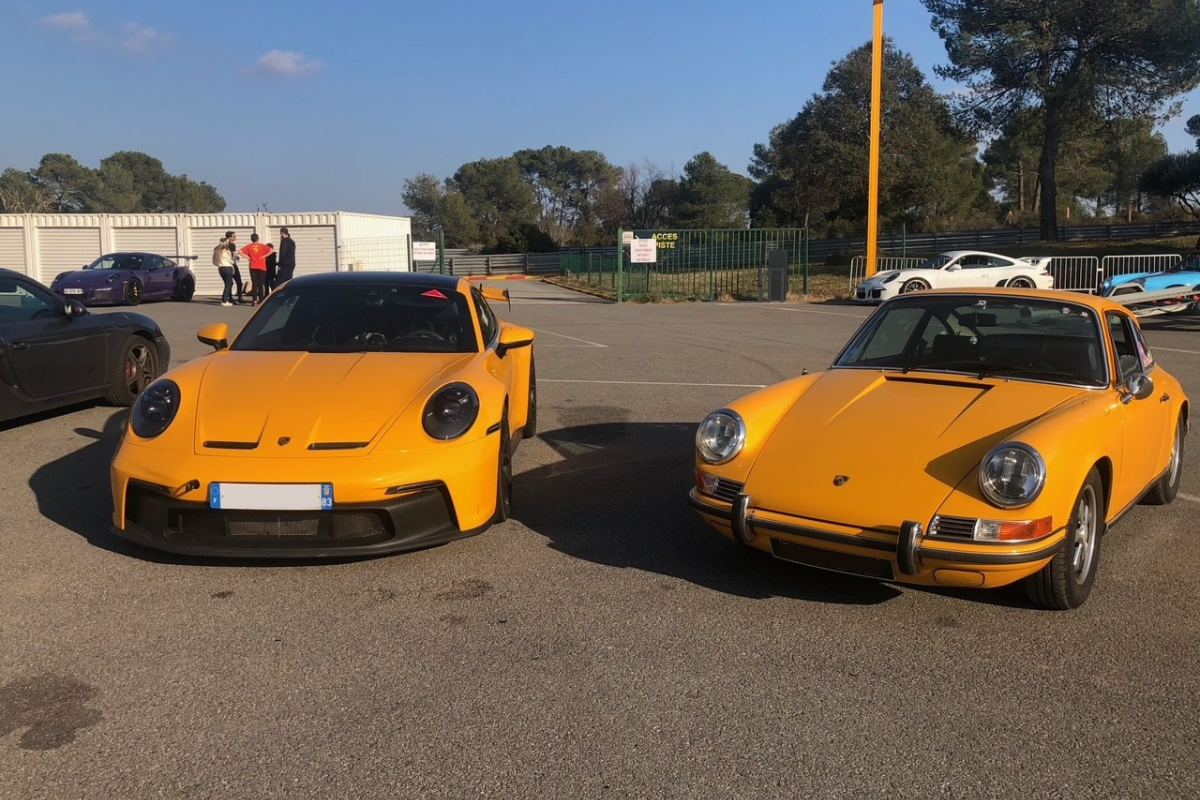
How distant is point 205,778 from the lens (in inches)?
105

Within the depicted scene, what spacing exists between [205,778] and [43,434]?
5.72 m

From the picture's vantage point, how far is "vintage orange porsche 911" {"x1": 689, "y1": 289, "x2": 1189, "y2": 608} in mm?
3660

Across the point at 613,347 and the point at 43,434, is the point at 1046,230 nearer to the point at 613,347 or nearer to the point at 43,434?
the point at 613,347

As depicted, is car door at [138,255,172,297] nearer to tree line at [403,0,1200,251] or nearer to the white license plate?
tree line at [403,0,1200,251]

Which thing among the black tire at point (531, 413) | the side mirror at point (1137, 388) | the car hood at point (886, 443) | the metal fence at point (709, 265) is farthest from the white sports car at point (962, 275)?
the car hood at point (886, 443)

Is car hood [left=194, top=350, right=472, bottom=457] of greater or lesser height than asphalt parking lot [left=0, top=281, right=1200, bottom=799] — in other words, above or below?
above

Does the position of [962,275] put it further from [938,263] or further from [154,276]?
[154,276]

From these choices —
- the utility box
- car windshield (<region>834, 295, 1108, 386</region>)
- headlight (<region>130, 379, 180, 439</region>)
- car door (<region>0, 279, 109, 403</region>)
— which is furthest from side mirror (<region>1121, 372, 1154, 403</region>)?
the utility box

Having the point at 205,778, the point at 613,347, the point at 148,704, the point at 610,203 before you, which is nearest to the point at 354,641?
the point at 148,704

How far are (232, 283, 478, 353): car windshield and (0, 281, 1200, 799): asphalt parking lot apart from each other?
122 cm

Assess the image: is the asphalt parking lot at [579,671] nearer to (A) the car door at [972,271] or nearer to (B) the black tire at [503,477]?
(B) the black tire at [503,477]

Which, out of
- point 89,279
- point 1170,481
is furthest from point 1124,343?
point 89,279

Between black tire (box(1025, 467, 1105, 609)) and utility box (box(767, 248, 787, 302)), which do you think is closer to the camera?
black tire (box(1025, 467, 1105, 609))

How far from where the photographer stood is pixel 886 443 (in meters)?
4.08
